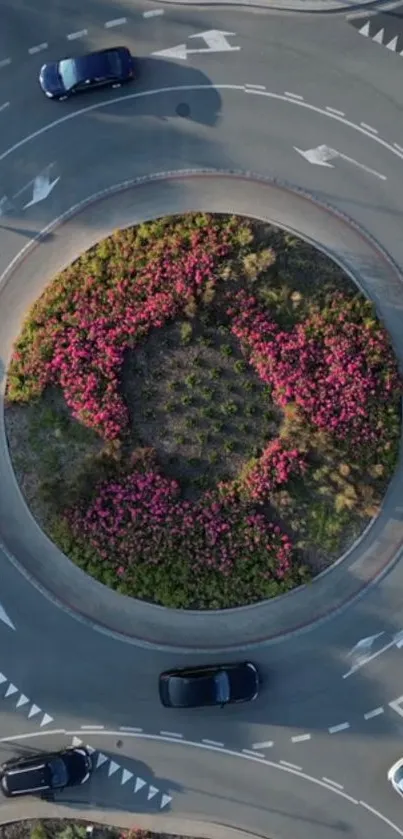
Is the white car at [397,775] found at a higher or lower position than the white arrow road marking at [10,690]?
higher

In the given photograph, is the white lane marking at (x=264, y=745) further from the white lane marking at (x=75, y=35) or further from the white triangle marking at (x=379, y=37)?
the white lane marking at (x=75, y=35)

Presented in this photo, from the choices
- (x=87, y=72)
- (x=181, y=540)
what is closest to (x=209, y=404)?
(x=181, y=540)

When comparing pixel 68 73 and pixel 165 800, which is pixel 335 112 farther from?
pixel 165 800

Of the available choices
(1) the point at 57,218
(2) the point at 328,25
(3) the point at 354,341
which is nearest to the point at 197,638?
(3) the point at 354,341

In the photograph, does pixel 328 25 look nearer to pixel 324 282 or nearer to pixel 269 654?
pixel 324 282

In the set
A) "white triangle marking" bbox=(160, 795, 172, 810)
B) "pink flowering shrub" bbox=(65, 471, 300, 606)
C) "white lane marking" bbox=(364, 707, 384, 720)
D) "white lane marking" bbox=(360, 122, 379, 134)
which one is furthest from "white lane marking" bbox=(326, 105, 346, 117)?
"white triangle marking" bbox=(160, 795, 172, 810)

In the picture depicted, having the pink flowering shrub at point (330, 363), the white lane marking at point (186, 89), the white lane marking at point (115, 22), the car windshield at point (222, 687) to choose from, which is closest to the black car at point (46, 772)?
the car windshield at point (222, 687)

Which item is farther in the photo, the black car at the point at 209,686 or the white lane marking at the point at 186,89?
the white lane marking at the point at 186,89
